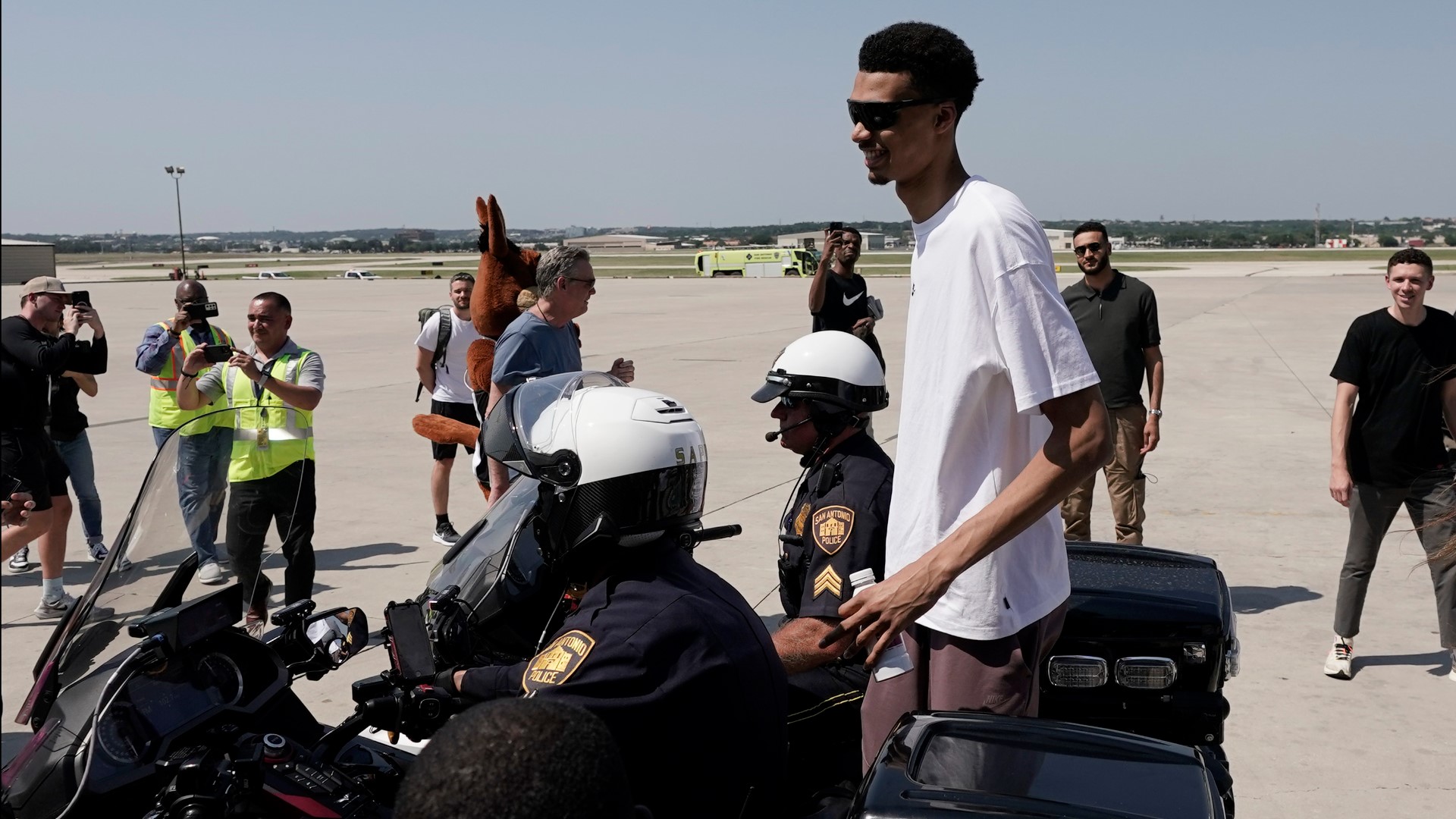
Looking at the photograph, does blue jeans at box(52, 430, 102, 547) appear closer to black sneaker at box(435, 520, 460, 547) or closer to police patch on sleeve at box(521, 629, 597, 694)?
black sneaker at box(435, 520, 460, 547)

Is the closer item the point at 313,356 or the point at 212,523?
the point at 212,523

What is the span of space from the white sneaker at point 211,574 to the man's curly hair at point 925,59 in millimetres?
1645

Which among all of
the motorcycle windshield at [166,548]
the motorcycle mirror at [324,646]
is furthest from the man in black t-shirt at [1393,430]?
the motorcycle windshield at [166,548]

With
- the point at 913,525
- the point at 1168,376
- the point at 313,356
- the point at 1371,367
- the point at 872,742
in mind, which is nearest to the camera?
the point at 913,525

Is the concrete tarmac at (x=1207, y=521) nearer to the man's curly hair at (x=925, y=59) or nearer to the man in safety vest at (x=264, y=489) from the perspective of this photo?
the man in safety vest at (x=264, y=489)

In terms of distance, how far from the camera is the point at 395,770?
226cm

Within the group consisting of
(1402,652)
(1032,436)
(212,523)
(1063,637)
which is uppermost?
(1032,436)

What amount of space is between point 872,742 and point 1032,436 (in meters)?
0.79

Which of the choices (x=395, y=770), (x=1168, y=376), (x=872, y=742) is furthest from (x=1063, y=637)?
(x=1168, y=376)

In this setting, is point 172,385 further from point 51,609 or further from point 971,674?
point 971,674

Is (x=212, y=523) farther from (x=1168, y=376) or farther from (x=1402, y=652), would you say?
(x=1168, y=376)

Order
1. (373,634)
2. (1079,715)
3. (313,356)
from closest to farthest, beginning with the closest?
(1079,715) → (373,634) → (313,356)

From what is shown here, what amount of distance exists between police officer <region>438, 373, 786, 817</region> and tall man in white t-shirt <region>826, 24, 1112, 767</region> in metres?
0.24

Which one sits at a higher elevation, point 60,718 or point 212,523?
point 212,523
